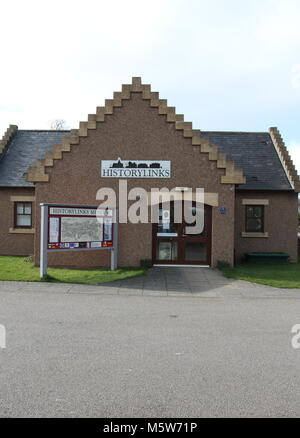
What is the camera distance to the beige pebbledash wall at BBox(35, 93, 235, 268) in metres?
15.5

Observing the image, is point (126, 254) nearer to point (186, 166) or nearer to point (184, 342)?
point (186, 166)

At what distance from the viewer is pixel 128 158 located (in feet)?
51.3

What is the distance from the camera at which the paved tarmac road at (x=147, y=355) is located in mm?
4250

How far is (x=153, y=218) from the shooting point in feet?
50.6

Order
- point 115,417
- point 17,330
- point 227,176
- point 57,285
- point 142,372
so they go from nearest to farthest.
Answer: point 115,417 → point 142,372 → point 17,330 → point 57,285 → point 227,176

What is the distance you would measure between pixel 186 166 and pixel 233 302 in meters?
7.00

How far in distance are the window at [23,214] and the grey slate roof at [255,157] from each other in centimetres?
1044

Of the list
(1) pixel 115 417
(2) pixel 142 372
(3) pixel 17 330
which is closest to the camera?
(1) pixel 115 417

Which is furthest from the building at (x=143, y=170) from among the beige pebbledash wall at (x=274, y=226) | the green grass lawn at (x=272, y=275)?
the beige pebbledash wall at (x=274, y=226)

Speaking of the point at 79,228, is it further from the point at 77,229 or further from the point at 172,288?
the point at 172,288

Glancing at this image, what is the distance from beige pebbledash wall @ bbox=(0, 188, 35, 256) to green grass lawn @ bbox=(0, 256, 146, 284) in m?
3.72

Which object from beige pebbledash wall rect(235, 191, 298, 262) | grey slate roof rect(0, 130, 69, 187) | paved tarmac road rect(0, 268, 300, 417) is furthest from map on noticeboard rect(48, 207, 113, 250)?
beige pebbledash wall rect(235, 191, 298, 262)

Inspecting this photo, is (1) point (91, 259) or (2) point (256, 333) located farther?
(1) point (91, 259)

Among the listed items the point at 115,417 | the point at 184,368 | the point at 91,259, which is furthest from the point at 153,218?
the point at 115,417
